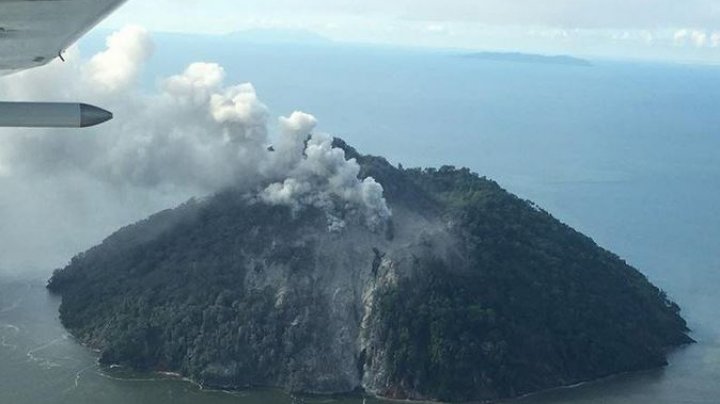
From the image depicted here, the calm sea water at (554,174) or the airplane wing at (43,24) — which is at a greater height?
the airplane wing at (43,24)

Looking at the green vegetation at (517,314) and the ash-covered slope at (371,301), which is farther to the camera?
the ash-covered slope at (371,301)

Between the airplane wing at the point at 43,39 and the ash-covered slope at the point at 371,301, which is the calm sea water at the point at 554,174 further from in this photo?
the airplane wing at the point at 43,39

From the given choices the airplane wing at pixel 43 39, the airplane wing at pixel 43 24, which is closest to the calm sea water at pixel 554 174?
the airplane wing at pixel 43 39

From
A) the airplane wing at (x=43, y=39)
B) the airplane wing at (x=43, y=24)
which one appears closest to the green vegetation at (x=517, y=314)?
the airplane wing at (x=43, y=39)

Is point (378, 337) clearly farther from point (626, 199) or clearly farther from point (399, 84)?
point (399, 84)

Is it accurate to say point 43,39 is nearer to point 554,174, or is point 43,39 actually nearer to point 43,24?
point 43,24

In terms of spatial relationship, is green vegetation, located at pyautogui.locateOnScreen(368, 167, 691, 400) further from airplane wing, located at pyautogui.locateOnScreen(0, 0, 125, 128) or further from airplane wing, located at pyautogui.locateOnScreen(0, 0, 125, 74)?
airplane wing, located at pyautogui.locateOnScreen(0, 0, 125, 74)
